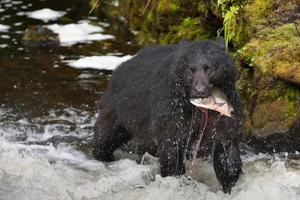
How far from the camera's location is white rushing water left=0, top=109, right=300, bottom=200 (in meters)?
6.20

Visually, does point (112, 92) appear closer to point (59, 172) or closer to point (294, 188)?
point (59, 172)

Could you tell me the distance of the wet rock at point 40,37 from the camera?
12.1 metres

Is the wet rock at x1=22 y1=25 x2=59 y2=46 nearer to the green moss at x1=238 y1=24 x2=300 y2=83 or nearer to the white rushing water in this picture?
the white rushing water

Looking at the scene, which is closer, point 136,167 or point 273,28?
point 136,167

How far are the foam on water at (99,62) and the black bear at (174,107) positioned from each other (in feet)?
11.4

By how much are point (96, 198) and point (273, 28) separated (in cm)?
314

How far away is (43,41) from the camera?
12.1 meters

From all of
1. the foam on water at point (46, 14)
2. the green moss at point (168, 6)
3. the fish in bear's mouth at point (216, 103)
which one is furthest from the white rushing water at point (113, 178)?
the foam on water at point (46, 14)

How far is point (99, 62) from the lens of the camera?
1087cm

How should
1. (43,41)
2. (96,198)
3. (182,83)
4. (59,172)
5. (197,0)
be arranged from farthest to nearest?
(43,41)
(197,0)
(59,172)
(96,198)
(182,83)

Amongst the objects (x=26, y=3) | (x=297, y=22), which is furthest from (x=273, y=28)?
(x=26, y=3)

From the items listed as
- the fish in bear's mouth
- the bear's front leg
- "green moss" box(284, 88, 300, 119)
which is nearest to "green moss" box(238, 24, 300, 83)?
"green moss" box(284, 88, 300, 119)

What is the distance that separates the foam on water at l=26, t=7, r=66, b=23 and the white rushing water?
6.00 metres

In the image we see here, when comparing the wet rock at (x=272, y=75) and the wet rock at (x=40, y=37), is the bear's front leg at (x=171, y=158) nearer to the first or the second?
the wet rock at (x=272, y=75)
